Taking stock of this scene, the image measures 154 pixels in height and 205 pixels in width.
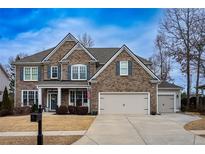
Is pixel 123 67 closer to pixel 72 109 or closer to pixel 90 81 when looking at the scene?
pixel 90 81

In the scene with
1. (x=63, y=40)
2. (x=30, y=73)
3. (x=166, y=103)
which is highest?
(x=63, y=40)

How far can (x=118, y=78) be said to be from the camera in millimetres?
31953

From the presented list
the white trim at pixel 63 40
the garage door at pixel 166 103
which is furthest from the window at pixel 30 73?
the garage door at pixel 166 103

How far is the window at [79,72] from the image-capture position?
35344 mm

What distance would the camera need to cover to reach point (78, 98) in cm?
3516

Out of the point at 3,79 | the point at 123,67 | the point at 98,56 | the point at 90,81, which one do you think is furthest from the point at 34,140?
the point at 3,79

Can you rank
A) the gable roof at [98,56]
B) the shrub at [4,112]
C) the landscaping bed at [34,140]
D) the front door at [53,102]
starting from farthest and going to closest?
→ the gable roof at [98,56] < the front door at [53,102] < the shrub at [4,112] < the landscaping bed at [34,140]

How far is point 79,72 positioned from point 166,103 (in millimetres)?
8934

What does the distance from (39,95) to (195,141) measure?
2160 cm

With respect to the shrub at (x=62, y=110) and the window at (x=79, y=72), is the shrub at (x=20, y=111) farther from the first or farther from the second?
the window at (x=79, y=72)

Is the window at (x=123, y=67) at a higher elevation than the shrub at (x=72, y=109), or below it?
higher
